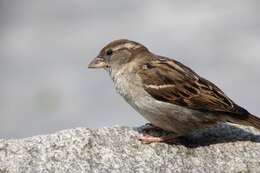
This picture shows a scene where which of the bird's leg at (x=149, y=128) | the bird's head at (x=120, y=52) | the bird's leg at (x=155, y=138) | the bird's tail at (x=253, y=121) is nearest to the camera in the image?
the bird's leg at (x=155, y=138)

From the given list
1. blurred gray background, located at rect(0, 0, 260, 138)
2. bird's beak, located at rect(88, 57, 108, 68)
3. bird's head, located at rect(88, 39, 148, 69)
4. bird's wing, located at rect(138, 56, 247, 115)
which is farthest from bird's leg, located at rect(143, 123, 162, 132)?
blurred gray background, located at rect(0, 0, 260, 138)

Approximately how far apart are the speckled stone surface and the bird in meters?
0.12

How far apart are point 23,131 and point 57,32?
254cm

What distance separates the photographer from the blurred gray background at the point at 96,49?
35.9 ft

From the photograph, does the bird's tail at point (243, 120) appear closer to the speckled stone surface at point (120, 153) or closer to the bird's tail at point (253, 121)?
the bird's tail at point (253, 121)

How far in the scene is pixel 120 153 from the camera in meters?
7.51

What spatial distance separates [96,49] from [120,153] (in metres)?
4.93

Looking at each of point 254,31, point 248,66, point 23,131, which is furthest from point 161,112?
point 254,31

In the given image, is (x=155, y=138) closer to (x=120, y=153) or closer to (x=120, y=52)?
(x=120, y=153)

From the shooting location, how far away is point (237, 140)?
7.85m

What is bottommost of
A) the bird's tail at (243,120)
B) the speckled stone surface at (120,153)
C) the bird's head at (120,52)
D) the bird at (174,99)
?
the speckled stone surface at (120,153)

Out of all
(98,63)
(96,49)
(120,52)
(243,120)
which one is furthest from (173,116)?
(96,49)

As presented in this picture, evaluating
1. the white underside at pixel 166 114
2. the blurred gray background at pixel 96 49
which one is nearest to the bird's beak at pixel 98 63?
the white underside at pixel 166 114

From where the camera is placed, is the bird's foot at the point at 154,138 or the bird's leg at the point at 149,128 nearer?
the bird's foot at the point at 154,138
